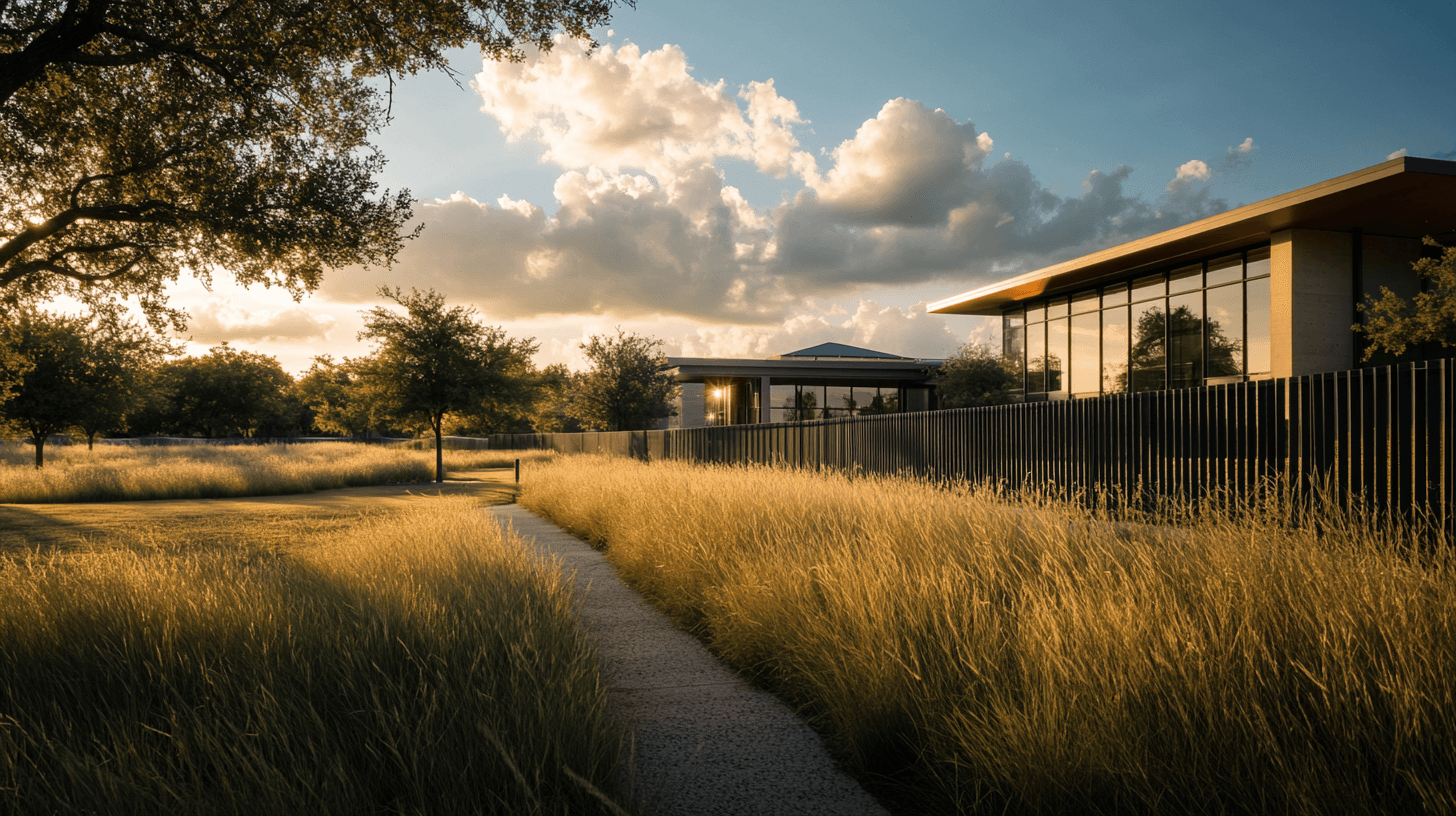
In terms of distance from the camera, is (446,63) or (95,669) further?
(446,63)

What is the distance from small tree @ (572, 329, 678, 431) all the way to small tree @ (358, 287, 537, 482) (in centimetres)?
904

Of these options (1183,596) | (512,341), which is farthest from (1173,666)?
(512,341)

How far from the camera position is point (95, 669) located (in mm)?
3549

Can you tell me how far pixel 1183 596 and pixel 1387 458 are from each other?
218 inches

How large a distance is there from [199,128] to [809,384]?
36131 mm

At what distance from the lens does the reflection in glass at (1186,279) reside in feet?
70.0

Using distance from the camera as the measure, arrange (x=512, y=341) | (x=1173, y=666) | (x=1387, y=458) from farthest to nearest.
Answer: (x=512, y=341) → (x=1387, y=458) → (x=1173, y=666)

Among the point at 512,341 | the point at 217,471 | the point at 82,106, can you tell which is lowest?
the point at 217,471

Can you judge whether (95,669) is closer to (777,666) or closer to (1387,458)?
(777,666)

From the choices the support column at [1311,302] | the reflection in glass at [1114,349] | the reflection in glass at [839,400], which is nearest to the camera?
the support column at [1311,302]

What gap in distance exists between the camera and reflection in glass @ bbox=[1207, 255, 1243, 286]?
2022 cm

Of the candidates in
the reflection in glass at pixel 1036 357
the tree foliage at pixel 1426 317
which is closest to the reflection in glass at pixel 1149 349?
the reflection in glass at pixel 1036 357

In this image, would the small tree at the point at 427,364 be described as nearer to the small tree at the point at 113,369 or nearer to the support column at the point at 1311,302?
the small tree at the point at 113,369

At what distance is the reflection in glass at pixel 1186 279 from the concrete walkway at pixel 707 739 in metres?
22.0
